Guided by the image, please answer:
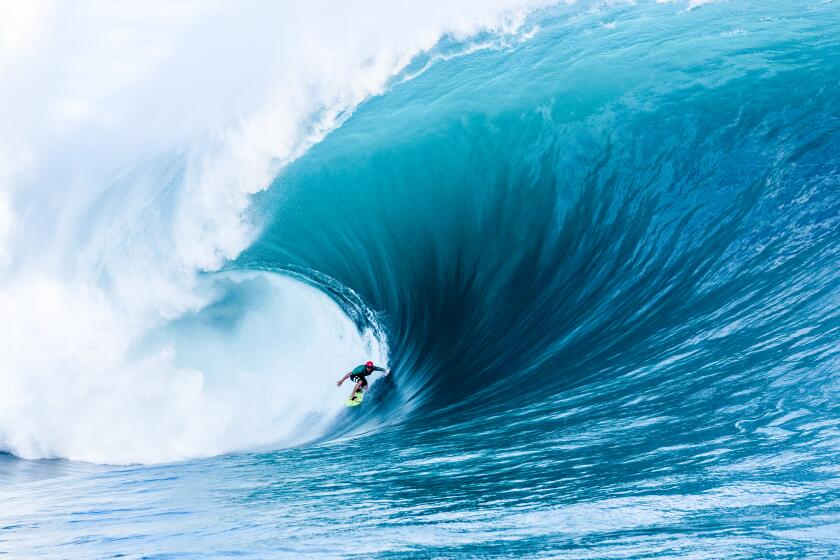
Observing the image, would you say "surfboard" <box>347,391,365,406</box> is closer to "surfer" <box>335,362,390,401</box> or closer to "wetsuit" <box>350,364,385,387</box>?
"surfer" <box>335,362,390,401</box>

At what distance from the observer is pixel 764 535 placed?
342 cm

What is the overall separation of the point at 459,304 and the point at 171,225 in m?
6.56

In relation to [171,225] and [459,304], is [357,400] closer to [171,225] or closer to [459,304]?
[459,304]

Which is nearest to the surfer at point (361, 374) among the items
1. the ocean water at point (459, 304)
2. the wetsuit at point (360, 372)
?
the wetsuit at point (360, 372)

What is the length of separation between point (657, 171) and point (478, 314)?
357 centimetres

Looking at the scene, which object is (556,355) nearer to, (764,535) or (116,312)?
(764,535)

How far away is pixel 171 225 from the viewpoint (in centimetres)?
1317

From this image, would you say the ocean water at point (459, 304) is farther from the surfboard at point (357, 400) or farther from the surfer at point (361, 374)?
the surfer at point (361, 374)

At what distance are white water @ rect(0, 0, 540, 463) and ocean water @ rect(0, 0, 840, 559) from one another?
74 mm

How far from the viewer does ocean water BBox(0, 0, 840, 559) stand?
15.2 feet

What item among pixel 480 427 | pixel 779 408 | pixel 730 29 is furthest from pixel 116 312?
pixel 730 29

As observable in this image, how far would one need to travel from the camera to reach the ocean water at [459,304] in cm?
463

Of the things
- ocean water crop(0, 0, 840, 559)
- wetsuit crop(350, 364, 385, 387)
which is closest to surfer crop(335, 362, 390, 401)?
wetsuit crop(350, 364, 385, 387)

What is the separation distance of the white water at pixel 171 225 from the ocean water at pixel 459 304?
74 mm
